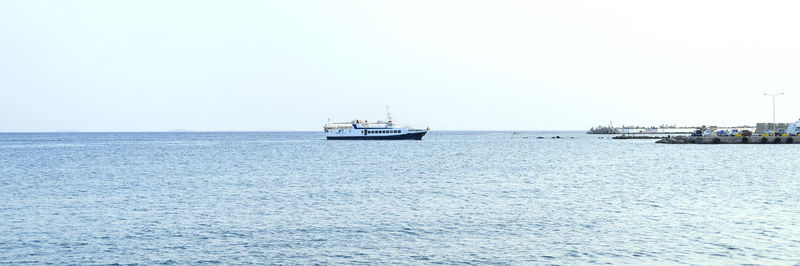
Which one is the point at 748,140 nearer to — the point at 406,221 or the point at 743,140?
the point at 743,140

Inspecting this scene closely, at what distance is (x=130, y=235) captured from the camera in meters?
25.5

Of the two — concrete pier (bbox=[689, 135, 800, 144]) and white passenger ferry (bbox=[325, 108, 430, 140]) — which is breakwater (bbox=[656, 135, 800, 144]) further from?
white passenger ferry (bbox=[325, 108, 430, 140])

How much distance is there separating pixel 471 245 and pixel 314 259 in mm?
5737

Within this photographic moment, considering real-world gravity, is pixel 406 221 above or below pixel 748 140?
below

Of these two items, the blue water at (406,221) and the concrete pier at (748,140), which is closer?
the blue water at (406,221)

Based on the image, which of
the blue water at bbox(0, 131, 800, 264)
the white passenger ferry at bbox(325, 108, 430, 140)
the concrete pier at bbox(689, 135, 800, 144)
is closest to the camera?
the blue water at bbox(0, 131, 800, 264)

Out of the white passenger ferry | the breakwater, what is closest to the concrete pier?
the breakwater

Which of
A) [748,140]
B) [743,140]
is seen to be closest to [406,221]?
[743,140]

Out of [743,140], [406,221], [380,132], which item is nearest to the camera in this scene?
[406,221]

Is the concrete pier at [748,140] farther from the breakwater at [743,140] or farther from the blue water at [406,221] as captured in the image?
the blue water at [406,221]

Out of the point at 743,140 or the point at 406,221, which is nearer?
the point at 406,221

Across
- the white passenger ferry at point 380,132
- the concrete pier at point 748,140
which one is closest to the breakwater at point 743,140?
the concrete pier at point 748,140

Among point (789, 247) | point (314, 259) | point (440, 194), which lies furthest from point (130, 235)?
point (789, 247)

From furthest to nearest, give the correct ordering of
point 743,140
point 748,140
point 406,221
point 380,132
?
point 380,132 < point 743,140 < point 748,140 < point 406,221
